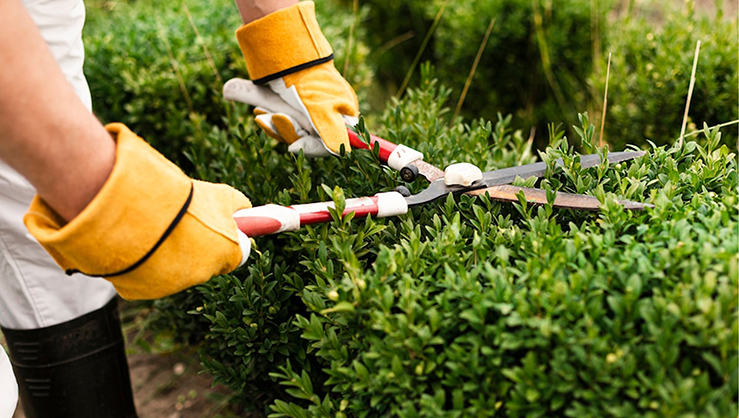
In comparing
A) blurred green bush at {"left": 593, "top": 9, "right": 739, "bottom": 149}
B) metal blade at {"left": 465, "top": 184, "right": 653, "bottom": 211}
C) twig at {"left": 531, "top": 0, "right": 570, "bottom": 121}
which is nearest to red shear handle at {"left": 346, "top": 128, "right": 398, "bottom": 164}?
metal blade at {"left": 465, "top": 184, "right": 653, "bottom": 211}

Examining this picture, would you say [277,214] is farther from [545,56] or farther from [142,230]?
[545,56]

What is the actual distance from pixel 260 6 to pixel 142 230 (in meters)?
1.00

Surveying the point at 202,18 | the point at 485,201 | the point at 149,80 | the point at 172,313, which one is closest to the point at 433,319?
the point at 485,201

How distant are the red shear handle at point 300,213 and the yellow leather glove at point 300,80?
A: 0.37 metres

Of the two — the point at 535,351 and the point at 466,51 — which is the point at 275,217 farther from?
the point at 466,51

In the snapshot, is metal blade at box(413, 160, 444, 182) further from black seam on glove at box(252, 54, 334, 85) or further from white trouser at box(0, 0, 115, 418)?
white trouser at box(0, 0, 115, 418)

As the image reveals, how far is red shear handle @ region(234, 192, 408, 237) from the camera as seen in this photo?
1517 mm

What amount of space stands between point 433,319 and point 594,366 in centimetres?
33

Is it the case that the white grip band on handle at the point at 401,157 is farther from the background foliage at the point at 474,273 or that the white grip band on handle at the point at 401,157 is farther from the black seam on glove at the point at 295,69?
the black seam on glove at the point at 295,69

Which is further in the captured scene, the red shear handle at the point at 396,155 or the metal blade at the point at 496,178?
the red shear handle at the point at 396,155

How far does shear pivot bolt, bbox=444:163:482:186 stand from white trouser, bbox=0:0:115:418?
1247mm

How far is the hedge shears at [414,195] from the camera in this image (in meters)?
1.53

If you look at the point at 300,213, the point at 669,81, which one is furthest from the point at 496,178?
the point at 669,81

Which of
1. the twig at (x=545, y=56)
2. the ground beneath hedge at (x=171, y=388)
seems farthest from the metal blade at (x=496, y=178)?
the twig at (x=545, y=56)
